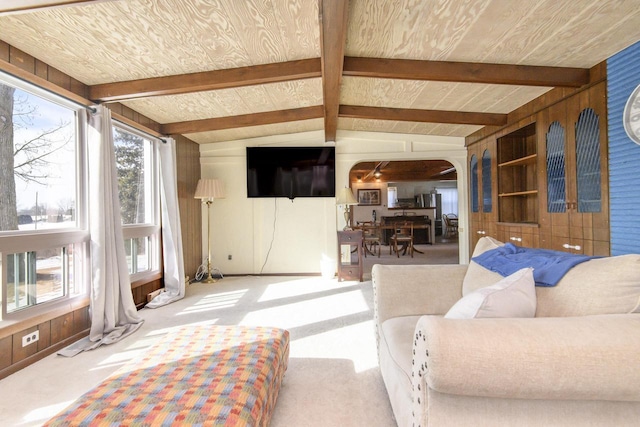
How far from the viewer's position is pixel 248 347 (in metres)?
1.62

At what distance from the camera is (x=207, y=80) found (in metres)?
2.84

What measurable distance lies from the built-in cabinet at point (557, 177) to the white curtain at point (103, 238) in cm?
412

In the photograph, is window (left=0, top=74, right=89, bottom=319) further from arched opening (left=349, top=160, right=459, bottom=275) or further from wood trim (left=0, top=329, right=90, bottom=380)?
arched opening (left=349, top=160, right=459, bottom=275)

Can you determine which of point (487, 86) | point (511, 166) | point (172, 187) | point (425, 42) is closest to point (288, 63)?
point (425, 42)

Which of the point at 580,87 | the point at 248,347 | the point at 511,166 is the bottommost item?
the point at 248,347

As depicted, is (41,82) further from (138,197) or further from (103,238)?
(138,197)

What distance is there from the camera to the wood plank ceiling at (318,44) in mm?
1952

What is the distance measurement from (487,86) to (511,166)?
145 cm

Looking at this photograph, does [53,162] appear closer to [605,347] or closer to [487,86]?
[605,347]

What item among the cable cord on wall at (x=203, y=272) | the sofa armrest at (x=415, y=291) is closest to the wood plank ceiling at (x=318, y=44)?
the sofa armrest at (x=415, y=291)

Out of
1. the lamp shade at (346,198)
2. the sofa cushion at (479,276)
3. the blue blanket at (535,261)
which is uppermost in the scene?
the lamp shade at (346,198)

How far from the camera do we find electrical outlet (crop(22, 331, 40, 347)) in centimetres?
226

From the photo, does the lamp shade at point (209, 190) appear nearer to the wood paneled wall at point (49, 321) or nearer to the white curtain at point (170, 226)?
the white curtain at point (170, 226)

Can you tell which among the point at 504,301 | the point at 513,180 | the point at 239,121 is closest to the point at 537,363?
the point at 504,301
